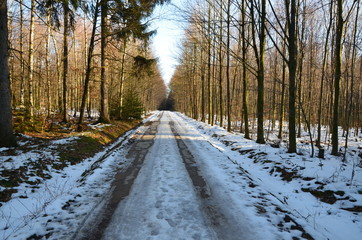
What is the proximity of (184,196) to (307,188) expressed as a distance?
309 centimetres

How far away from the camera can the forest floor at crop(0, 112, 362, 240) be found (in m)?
3.67

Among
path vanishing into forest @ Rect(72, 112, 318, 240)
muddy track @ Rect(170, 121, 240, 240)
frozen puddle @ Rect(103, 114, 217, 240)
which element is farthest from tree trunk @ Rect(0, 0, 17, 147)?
muddy track @ Rect(170, 121, 240, 240)

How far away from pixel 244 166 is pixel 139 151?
4.50 m

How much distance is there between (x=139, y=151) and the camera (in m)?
9.84

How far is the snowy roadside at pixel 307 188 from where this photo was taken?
13.1ft

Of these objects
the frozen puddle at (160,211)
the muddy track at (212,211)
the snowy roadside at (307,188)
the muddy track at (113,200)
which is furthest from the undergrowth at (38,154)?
the snowy roadside at (307,188)

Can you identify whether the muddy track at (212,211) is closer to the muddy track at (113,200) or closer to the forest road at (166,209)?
the forest road at (166,209)

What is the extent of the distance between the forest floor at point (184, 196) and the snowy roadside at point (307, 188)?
0.06 ft

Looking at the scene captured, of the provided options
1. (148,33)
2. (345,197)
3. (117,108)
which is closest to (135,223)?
(345,197)

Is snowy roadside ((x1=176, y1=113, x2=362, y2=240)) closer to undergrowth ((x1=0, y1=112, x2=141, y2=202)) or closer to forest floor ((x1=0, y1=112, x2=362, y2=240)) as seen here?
forest floor ((x1=0, y1=112, x2=362, y2=240))

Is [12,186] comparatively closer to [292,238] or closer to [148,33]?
[292,238]

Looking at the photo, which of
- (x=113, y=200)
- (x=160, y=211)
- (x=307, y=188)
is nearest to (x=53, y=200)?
(x=113, y=200)

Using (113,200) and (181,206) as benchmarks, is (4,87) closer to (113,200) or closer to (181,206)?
(113,200)

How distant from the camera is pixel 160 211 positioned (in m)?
4.24
